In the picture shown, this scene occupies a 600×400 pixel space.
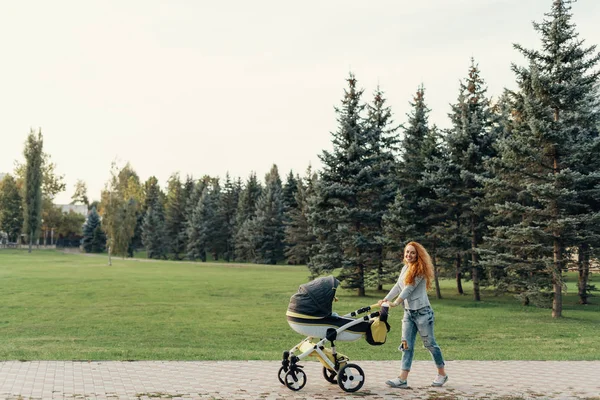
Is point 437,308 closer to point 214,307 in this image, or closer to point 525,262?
point 525,262

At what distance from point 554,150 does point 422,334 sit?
14.9 meters

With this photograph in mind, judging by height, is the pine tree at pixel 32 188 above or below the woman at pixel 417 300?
above

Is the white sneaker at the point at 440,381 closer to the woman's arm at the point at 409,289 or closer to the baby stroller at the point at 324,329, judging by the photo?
the baby stroller at the point at 324,329

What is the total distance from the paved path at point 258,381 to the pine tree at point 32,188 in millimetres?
75887

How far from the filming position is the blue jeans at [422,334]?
8.04 meters

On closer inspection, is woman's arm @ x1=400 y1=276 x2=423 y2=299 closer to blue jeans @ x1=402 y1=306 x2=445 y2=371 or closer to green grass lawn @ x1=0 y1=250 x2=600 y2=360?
blue jeans @ x1=402 y1=306 x2=445 y2=371

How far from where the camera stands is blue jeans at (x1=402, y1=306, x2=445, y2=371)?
316 inches

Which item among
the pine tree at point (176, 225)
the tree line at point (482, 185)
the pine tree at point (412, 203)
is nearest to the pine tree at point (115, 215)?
the pine tree at point (176, 225)

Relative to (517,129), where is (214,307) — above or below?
below

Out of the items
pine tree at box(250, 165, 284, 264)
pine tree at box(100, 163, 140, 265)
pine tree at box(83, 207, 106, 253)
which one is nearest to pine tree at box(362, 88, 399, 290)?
pine tree at box(100, 163, 140, 265)

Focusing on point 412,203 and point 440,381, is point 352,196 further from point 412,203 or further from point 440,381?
point 440,381

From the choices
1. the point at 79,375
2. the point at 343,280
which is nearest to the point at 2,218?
the point at 343,280

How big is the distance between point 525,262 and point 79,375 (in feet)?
58.0

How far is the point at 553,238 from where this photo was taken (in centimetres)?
2056
